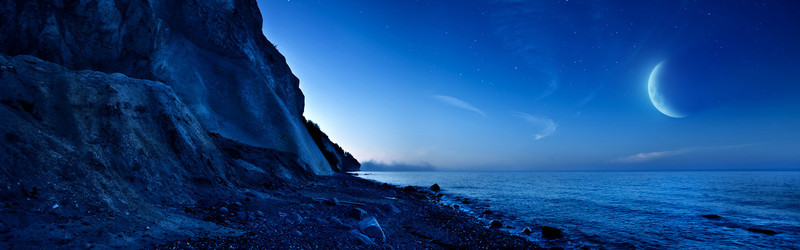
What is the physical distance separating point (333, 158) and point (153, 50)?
174ft

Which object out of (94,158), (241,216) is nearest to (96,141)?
(94,158)

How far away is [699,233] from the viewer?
16.3 meters

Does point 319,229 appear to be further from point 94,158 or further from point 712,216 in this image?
point 712,216

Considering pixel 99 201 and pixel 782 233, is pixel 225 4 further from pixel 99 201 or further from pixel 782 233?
pixel 782 233

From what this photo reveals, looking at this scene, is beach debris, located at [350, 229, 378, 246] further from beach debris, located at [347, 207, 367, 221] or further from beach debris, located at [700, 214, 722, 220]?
beach debris, located at [700, 214, 722, 220]

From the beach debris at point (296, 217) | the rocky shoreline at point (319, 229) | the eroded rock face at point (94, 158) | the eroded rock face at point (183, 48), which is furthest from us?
the eroded rock face at point (183, 48)

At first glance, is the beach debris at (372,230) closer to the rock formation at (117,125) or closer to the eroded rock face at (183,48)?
the rock formation at (117,125)

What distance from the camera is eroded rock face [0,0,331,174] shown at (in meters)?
13.2

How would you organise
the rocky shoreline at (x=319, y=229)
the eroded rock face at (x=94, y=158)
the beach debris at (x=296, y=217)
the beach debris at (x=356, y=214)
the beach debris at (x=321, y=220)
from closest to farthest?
the eroded rock face at (x=94, y=158), the rocky shoreline at (x=319, y=229), the beach debris at (x=296, y=217), the beach debris at (x=321, y=220), the beach debris at (x=356, y=214)

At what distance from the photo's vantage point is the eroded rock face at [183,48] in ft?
43.2

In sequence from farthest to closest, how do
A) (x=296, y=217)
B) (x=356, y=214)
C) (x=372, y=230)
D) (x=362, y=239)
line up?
(x=356, y=214) < (x=296, y=217) < (x=372, y=230) < (x=362, y=239)

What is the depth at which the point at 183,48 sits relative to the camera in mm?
23656

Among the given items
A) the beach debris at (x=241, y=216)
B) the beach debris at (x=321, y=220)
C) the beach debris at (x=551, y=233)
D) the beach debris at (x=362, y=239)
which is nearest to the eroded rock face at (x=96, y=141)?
the beach debris at (x=241, y=216)

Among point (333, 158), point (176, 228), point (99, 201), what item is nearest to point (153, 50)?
point (99, 201)
